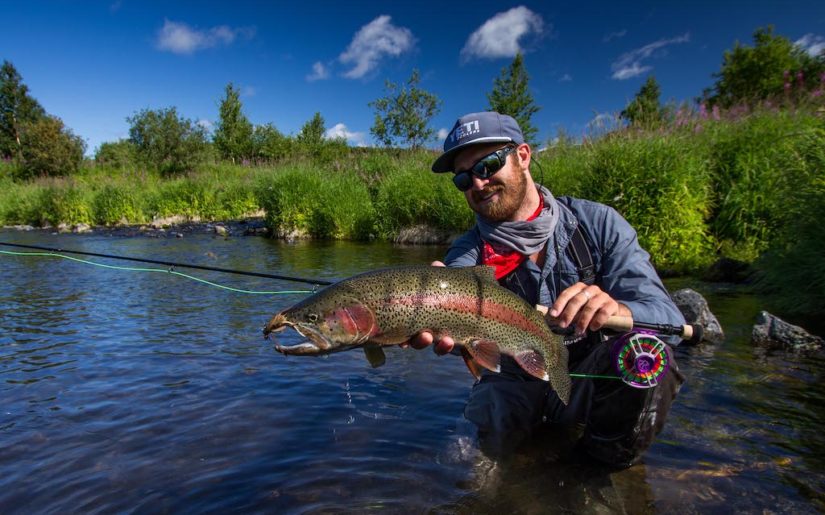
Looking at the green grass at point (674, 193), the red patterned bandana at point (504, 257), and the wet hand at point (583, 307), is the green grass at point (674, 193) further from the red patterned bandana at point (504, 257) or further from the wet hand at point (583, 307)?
the wet hand at point (583, 307)

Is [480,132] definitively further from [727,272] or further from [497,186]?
[727,272]

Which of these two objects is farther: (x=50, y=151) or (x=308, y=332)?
(x=50, y=151)

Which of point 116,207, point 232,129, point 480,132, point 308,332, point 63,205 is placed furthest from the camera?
point 232,129

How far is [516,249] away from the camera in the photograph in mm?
3471

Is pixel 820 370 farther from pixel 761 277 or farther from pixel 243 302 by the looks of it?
pixel 243 302

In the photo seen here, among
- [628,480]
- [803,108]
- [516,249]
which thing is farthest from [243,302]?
[803,108]

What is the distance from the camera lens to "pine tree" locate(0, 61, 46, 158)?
51094 mm

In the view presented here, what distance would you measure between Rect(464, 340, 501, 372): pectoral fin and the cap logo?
1.44 meters

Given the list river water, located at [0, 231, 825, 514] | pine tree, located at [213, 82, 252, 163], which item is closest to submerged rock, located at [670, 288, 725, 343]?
river water, located at [0, 231, 825, 514]

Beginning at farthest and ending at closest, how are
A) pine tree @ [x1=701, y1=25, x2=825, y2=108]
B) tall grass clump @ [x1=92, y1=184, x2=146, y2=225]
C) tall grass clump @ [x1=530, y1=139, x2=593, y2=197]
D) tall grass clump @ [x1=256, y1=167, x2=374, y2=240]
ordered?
pine tree @ [x1=701, y1=25, x2=825, y2=108] < tall grass clump @ [x1=92, y1=184, x2=146, y2=225] < tall grass clump @ [x1=256, y1=167, x2=374, y2=240] < tall grass clump @ [x1=530, y1=139, x2=593, y2=197]

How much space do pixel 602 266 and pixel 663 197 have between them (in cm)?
750

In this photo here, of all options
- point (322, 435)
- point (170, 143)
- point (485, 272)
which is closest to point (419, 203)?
point (322, 435)

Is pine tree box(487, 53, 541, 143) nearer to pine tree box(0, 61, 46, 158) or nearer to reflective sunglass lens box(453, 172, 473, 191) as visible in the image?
reflective sunglass lens box(453, 172, 473, 191)

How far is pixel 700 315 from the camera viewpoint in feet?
20.2
